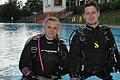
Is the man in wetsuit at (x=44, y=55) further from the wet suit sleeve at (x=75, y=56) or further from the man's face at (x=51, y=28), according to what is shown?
the wet suit sleeve at (x=75, y=56)

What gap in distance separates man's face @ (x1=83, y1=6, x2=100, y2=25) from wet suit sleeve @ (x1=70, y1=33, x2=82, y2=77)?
0.24 meters

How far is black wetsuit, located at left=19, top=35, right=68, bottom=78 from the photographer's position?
156 inches

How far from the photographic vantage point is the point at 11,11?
64.1 metres

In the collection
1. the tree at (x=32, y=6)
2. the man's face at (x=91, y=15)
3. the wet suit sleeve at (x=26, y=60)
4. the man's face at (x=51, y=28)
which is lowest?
the tree at (x=32, y=6)

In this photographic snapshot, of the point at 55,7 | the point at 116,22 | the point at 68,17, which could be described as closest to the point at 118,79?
the point at 116,22

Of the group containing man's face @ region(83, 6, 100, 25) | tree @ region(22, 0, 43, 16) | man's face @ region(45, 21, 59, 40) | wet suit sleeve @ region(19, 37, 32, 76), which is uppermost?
man's face @ region(83, 6, 100, 25)

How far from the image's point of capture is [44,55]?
3.96 m

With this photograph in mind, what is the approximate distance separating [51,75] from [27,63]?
30 cm

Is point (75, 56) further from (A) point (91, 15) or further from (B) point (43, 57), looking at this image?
(A) point (91, 15)

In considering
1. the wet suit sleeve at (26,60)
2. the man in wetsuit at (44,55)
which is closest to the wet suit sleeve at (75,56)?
the man in wetsuit at (44,55)

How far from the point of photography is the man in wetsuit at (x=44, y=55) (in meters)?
3.94

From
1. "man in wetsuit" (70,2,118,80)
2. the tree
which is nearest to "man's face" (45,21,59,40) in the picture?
"man in wetsuit" (70,2,118,80)

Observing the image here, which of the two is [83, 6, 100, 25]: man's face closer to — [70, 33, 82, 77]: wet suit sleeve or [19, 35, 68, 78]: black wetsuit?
[70, 33, 82, 77]: wet suit sleeve

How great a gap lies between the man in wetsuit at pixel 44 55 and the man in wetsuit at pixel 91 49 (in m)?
0.19
